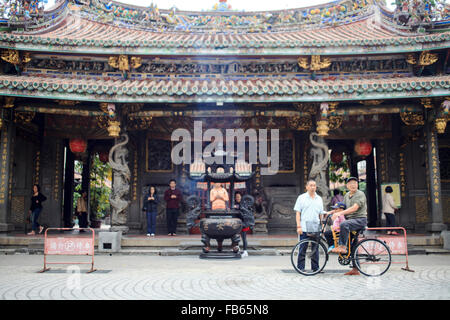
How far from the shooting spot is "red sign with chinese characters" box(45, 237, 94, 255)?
22.9 feet

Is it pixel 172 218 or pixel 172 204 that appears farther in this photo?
pixel 172 218

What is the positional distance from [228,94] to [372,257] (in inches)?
206

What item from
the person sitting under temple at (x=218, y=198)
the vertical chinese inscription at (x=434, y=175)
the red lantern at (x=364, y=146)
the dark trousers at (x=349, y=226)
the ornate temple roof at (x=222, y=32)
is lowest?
the dark trousers at (x=349, y=226)

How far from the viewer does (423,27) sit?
1163 centimetres

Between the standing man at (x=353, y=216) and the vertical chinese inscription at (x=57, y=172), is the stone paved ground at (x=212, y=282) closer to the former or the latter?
the standing man at (x=353, y=216)

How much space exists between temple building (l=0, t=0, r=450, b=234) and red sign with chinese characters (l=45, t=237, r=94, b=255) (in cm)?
290

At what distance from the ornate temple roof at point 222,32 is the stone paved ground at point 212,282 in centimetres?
584

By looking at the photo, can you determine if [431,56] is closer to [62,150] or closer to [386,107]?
[386,107]

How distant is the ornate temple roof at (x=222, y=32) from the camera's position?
10500mm

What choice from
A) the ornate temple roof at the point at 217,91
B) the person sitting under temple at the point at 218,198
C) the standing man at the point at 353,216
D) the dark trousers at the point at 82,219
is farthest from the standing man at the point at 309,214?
the dark trousers at the point at 82,219

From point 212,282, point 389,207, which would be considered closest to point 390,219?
point 389,207

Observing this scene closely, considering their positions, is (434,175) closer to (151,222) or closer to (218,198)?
(218,198)

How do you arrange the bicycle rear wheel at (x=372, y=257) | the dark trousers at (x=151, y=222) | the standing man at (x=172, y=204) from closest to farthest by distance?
the bicycle rear wheel at (x=372, y=257) < the dark trousers at (x=151, y=222) < the standing man at (x=172, y=204)

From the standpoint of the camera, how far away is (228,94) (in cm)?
970
